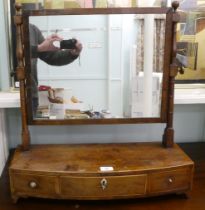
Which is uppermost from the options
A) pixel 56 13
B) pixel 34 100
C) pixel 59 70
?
pixel 56 13

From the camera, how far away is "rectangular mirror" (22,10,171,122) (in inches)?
53.0

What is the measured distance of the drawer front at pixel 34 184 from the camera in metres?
1.24

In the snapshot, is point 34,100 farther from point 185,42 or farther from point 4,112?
point 185,42

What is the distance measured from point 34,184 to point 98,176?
30 centimetres

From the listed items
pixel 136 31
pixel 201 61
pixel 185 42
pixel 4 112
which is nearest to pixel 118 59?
pixel 136 31

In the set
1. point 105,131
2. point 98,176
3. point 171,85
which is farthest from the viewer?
point 105,131

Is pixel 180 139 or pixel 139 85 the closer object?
pixel 139 85

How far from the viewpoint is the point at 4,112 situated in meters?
1.65

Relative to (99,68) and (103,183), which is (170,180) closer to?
(103,183)

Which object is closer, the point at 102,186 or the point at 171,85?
the point at 102,186

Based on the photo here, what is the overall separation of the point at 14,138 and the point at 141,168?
89 cm

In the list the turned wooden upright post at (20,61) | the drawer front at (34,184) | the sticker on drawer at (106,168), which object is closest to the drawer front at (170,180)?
the sticker on drawer at (106,168)

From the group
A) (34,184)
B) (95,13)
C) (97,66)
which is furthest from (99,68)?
(34,184)

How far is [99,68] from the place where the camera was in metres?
1.41
